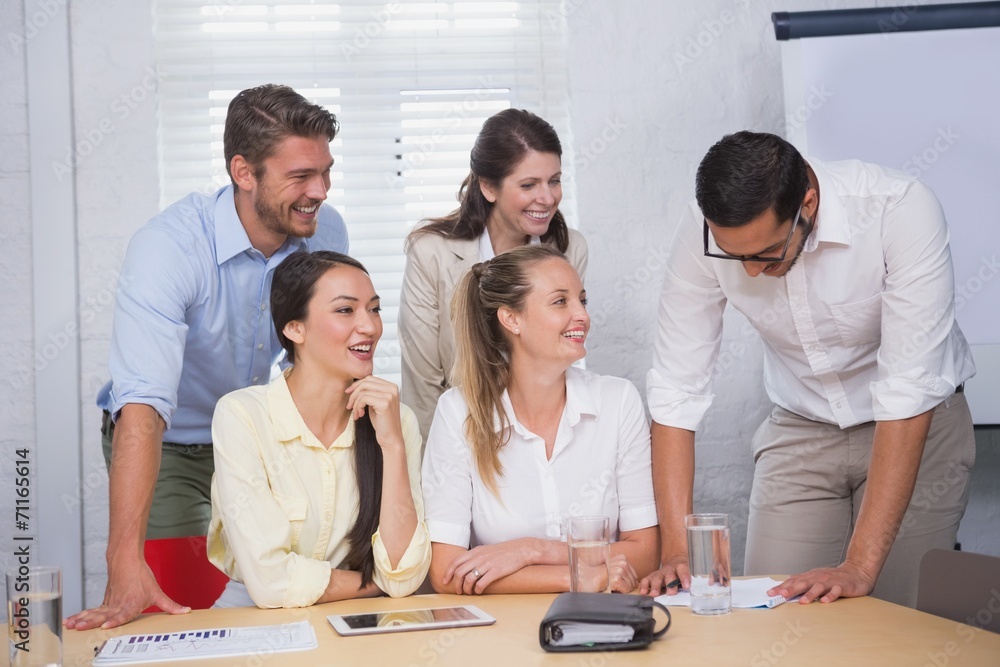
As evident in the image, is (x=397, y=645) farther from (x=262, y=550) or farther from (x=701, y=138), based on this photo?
(x=701, y=138)

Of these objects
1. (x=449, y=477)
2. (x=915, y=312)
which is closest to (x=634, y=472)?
(x=449, y=477)

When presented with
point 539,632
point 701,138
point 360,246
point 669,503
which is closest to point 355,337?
point 669,503

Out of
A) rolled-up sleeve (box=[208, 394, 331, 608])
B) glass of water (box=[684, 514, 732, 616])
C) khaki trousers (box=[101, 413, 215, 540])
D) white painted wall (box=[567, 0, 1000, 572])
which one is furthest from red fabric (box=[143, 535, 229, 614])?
white painted wall (box=[567, 0, 1000, 572])

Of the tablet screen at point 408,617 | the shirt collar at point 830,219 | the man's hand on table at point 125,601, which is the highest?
the shirt collar at point 830,219

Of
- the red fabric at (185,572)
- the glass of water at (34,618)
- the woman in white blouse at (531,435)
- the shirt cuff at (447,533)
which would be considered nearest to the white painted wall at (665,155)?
the woman in white blouse at (531,435)

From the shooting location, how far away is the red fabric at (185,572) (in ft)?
7.47

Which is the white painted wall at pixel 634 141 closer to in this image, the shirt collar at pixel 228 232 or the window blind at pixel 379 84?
the window blind at pixel 379 84

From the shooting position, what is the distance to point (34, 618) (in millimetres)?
1326

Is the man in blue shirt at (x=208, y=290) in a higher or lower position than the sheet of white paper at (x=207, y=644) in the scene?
higher

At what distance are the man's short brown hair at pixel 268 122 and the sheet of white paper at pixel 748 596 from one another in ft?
4.41

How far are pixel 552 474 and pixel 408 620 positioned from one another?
2.11ft

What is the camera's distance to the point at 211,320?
7.56 feet

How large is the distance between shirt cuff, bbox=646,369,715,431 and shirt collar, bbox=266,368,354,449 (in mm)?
678

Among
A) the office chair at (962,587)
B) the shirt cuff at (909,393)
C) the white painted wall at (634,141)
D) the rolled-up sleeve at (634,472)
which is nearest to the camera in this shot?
the office chair at (962,587)
